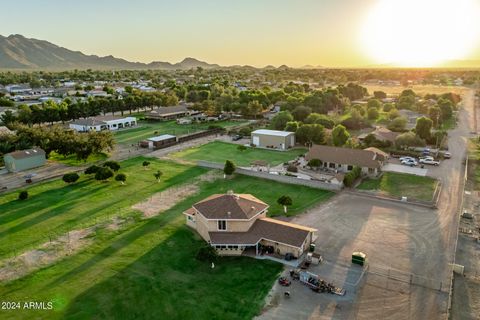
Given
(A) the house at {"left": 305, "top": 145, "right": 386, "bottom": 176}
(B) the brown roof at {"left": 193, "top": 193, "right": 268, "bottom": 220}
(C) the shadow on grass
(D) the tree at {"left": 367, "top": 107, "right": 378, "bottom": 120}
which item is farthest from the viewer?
(D) the tree at {"left": 367, "top": 107, "right": 378, "bottom": 120}

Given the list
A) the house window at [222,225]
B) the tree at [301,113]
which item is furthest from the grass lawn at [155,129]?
the house window at [222,225]

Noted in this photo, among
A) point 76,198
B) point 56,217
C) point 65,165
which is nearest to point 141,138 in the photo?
point 65,165

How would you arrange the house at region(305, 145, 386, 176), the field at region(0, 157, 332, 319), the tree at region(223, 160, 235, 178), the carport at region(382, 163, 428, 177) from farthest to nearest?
the carport at region(382, 163, 428, 177) < the house at region(305, 145, 386, 176) < the tree at region(223, 160, 235, 178) < the field at region(0, 157, 332, 319)

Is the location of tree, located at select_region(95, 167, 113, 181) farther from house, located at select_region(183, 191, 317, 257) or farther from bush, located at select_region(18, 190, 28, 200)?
house, located at select_region(183, 191, 317, 257)

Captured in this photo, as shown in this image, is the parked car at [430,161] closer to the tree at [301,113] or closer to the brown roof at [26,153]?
the tree at [301,113]

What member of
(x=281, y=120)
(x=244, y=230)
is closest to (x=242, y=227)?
(x=244, y=230)

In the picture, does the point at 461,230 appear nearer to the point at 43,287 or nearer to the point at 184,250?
the point at 184,250

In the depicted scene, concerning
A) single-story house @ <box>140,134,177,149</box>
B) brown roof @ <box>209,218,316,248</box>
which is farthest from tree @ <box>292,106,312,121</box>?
brown roof @ <box>209,218,316,248</box>
